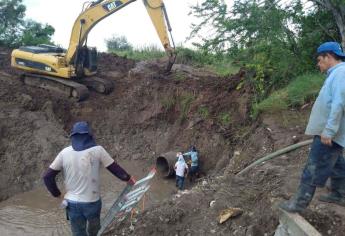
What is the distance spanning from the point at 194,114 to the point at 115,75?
468cm

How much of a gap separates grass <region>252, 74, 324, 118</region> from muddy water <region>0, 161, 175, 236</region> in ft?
9.14

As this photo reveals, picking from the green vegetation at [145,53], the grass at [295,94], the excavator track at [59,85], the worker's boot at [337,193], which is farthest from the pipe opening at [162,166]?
the green vegetation at [145,53]

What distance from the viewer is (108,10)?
538 inches

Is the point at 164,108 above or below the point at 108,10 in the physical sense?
below

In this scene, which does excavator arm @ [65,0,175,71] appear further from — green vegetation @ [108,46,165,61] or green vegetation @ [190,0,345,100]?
green vegetation @ [108,46,165,61]

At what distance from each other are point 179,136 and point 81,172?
658cm

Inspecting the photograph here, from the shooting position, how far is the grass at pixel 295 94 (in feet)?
29.9

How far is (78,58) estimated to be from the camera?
14.3 metres

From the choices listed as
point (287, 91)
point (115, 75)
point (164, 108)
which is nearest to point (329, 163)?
point (287, 91)

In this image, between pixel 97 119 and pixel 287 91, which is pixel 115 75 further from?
pixel 287 91

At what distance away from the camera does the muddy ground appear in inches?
246

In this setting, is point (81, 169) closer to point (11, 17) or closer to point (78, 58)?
point (78, 58)

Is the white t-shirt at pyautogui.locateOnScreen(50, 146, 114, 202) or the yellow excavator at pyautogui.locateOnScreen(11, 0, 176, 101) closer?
the white t-shirt at pyautogui.locateOnScreen(50, 146, 114, 202)

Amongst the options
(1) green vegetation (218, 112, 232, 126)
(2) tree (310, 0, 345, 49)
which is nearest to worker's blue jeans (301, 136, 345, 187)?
(2) tree (310, 0, 345, 49)
